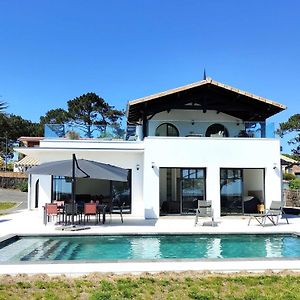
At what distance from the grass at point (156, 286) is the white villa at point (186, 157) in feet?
52.4

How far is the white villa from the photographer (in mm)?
25781

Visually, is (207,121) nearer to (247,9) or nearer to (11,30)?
(247,9)

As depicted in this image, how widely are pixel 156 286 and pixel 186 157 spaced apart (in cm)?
1726

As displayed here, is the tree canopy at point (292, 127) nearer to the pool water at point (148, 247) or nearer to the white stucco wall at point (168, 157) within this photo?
the white stucco wall at point (168, 157)

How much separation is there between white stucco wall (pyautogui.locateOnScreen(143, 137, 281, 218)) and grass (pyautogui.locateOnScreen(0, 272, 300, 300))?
622 inches

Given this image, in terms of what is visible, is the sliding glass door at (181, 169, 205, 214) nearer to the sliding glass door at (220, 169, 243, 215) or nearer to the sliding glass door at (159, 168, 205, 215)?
the sliding glass door at (159, 168, 205, 215)

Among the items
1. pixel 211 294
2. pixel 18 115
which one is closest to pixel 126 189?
pixel 211 294

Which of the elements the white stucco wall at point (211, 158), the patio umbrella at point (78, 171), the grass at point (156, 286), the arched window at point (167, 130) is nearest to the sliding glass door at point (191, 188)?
the white stucco wall at point (211, 158)

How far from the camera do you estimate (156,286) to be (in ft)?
29.1

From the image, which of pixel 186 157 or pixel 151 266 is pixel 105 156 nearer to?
pixel 186 157

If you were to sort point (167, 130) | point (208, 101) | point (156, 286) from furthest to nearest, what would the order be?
point (208, 101), point (167, 130), point (156, 286)

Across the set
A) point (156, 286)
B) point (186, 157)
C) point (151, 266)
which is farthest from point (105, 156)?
point (156, 286)

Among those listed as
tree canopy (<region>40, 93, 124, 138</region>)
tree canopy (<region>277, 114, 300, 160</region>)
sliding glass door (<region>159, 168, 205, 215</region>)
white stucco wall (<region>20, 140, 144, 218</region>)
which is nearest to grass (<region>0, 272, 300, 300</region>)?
sliding glass door (<region>159, 168, 205, 215</region>)

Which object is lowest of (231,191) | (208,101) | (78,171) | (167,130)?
(231,191)
